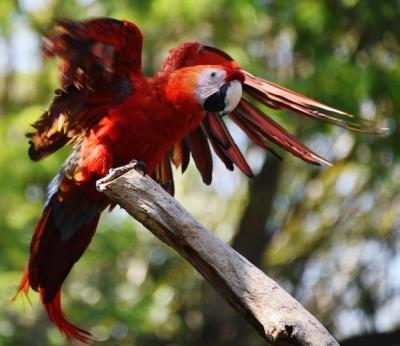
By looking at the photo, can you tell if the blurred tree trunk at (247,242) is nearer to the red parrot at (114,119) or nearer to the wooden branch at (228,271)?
the red parrot at (114,119)

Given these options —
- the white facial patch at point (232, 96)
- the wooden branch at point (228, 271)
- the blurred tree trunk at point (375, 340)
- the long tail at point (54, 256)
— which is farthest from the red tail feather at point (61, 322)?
the blurred tree trunk at point (375, 340)

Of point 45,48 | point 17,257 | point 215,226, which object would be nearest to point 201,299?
point 215,226

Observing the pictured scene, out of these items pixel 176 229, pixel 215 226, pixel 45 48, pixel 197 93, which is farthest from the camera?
pixel 215 226

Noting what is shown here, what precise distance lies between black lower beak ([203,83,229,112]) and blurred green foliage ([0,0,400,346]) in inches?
63.3

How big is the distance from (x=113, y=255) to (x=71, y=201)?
7.28 ft

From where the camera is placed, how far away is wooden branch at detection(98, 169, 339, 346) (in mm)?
1670

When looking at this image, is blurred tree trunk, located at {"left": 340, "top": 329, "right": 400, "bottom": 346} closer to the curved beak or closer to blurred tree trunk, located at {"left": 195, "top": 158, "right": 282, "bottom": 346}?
the curved beak

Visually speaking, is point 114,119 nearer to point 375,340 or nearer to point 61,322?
point 61,322

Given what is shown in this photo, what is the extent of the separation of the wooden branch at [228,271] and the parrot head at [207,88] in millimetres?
408

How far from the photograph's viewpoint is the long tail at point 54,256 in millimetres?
2268

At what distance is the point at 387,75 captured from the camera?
4141 millimetres

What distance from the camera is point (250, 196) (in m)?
5.36

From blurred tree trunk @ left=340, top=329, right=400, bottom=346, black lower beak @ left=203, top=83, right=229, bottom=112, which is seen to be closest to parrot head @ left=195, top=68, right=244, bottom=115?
black lower beak @ left=203, top=83, right=229, bottom=112

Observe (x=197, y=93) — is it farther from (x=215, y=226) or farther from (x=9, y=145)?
(x=215, y=226)
